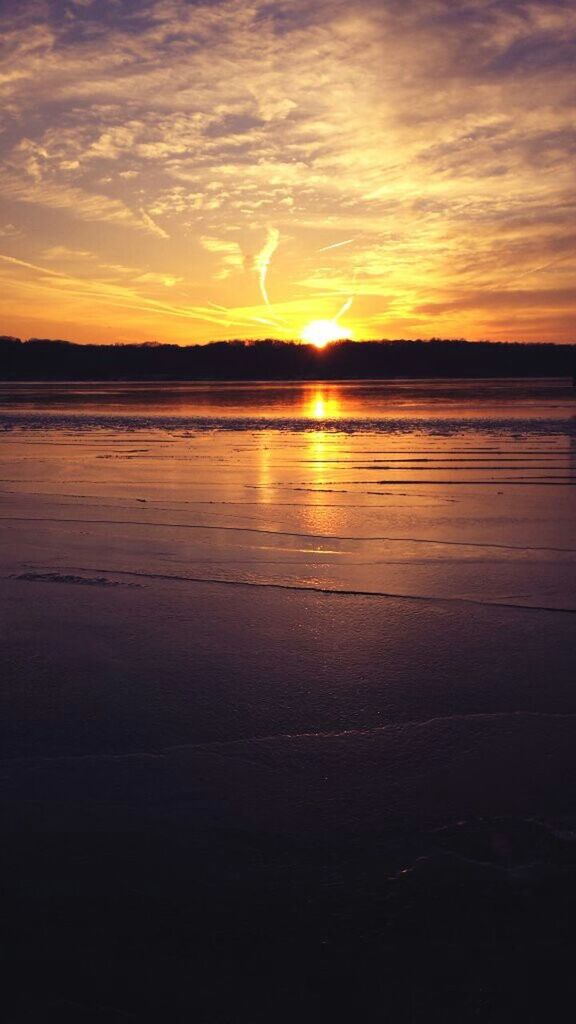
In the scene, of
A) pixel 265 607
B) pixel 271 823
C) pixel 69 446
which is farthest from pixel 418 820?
pixel 69 446

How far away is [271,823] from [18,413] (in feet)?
96.7

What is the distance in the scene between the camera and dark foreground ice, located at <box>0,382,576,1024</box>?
2201mm

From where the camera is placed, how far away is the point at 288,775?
3.21m

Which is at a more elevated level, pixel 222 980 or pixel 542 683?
pixel 542 683

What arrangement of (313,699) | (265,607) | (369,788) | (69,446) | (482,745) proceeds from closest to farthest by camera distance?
(369,788) → (482,745) → (313,699) → (265,607) → (69,446)

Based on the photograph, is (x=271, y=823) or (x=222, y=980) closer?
(x=222, y=980)

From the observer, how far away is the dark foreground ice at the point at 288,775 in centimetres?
220

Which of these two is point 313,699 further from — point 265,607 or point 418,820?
point 265,607

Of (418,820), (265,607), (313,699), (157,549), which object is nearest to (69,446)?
(157,549)

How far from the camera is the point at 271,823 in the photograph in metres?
2.89

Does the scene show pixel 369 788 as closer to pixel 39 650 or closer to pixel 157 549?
pixel 39 650

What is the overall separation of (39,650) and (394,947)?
9.89 ft

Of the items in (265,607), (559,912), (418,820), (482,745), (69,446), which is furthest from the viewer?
(69,446)

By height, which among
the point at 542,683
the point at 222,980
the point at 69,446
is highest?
the point at 69,446
